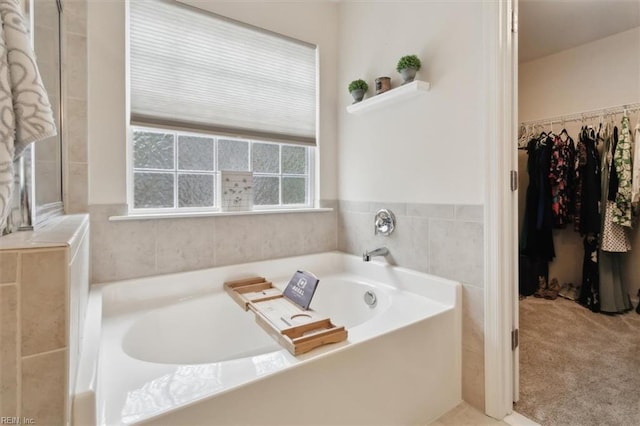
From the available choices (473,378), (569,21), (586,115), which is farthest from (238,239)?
(586,115)

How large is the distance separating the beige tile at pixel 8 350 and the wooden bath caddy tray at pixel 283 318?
29.0 inches

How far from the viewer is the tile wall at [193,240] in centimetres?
167

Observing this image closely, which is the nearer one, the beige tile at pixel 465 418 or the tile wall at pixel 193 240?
the beige tile at pixel 465 418

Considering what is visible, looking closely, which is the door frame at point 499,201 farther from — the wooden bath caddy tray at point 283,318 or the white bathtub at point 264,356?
the wooden bath caddy tray at point 283,318

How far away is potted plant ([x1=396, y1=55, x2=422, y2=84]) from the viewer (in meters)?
1.76

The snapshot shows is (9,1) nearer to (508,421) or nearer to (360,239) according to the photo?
(360,239)

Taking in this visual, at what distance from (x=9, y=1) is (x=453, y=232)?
5.84 feet

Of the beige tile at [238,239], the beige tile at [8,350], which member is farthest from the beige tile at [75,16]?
the beige tile at [8,350]

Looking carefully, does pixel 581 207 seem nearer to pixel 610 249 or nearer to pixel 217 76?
pixel 610 249

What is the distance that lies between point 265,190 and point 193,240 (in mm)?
625

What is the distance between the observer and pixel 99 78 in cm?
165

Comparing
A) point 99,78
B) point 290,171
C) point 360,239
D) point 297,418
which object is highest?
point 99,78

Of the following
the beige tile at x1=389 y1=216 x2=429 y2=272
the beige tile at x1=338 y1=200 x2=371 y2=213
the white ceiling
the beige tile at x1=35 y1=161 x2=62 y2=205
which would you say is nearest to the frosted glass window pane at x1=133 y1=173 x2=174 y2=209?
the beige tile at x1=35 y1=161 x2=62 y2=205

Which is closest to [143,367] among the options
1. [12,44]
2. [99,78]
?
[12,44]
